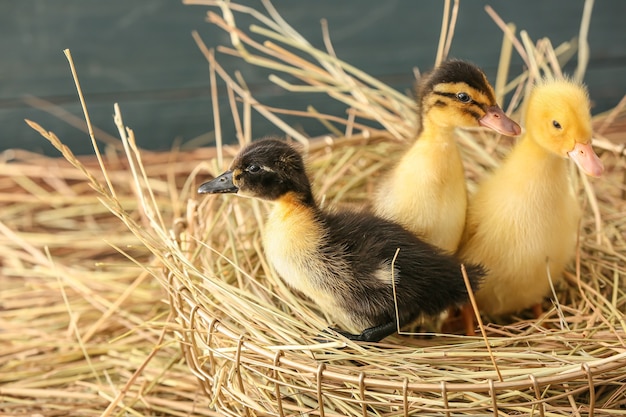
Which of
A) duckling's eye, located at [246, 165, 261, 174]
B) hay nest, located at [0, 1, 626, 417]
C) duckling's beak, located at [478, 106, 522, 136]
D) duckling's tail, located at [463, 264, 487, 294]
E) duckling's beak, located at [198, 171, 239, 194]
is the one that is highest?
duckling's beak, located at [478, 106, 522, 136]

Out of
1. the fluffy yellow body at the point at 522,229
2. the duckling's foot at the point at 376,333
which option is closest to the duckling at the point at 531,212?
the fluffy yellow body at the point at 522,229

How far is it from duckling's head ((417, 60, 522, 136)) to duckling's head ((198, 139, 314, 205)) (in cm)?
22

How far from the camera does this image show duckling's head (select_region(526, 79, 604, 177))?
106cm

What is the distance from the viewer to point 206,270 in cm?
114

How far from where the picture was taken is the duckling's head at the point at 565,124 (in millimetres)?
1064

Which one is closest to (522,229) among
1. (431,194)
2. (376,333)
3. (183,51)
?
(431,194)

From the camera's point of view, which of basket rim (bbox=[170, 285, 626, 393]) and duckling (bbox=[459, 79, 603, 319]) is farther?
duckling (bbox=[459, 79, 603, 319])

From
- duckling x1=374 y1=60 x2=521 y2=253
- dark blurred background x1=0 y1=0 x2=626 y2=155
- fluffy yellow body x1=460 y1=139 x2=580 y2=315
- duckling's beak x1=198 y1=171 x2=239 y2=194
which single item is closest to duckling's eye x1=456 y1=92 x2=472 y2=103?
duckling x1=374 y1=60 x2=521 y2=253

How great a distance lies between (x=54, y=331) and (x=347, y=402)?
0.75 meters

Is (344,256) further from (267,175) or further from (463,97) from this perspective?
(463,97)

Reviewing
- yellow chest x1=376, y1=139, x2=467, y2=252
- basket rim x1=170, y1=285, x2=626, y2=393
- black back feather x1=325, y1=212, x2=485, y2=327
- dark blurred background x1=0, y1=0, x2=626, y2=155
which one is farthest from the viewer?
dark blurred background x1=0, y1=0, x2=626, y2=155

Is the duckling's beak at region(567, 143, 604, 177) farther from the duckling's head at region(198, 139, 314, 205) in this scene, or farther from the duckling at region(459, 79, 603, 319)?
the duckling's head at region(198, 139, 314, 205)

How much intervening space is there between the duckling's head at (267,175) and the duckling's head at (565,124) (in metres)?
0.34

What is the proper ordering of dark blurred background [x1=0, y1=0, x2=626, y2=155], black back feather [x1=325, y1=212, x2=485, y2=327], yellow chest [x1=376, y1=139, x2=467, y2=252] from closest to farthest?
black back feather [x1=325, y1=212, x2=485, y2=327] → yellow chest [x1=376, y1=139, x2=467, y2=252] → dark blurred background [x1=0, y1=0, x2=626, y2=155]
